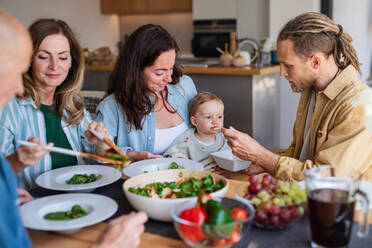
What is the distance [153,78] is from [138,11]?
5410 mm

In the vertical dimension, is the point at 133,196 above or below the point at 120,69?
below

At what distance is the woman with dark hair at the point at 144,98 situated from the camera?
2.22 m

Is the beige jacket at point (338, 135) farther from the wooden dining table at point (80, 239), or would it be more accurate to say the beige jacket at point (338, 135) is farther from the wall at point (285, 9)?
the wall at point (285, 9)

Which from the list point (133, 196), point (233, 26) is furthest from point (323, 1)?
point (133, 196)

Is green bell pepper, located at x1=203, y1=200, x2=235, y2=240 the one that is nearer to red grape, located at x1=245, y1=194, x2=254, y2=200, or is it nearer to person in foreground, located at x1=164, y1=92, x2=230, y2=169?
red grape, located at x1=245, y1=194, x2=254, y2=200

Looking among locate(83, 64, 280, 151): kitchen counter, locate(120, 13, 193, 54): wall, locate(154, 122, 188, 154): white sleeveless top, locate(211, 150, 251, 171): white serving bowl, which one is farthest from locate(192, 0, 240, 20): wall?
locate(211, 150, 251, 171): white serving bowl

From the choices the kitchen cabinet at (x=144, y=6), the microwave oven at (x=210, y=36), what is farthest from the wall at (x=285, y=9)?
the kitchen cabinet at (x=144, y=6)

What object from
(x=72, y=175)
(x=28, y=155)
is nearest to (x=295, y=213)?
(x=28, y=155)

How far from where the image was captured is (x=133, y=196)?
1.31 m

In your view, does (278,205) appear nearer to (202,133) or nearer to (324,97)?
(324,97)

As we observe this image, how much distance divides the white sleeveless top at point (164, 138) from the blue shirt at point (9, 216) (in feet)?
4.46

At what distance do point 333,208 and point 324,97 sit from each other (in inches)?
37.6

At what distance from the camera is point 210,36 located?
6660mm

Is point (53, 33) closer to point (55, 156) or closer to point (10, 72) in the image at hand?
point (55, 156)
